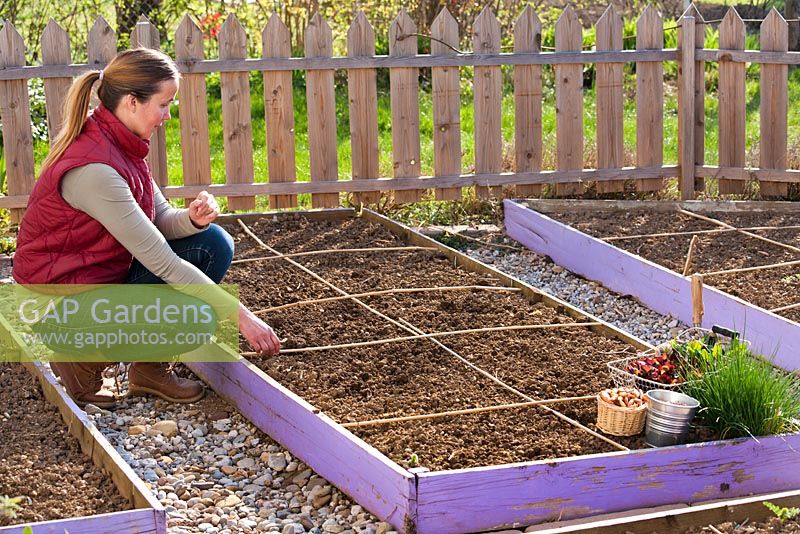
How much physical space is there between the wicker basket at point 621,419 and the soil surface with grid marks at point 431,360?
4 centimetres

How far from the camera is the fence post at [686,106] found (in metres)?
7.65

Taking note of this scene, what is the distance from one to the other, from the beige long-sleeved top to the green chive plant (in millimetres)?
1676

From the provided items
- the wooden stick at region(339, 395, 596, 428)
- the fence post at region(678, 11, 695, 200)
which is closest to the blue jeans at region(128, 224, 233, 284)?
the wooden stick at region(339, 395, 596, 428)

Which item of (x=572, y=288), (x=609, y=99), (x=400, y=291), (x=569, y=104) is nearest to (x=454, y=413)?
(x=400, y=291)

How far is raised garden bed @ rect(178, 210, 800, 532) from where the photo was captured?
340 cm

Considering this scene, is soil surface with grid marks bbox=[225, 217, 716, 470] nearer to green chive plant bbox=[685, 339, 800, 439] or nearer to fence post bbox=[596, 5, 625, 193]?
green chive plant bbox=[685, 339, 800, 439]

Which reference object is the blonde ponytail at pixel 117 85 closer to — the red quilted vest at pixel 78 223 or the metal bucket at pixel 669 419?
the red quilted vest at pixel 78 223

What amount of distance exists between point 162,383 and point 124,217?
837 millimetres

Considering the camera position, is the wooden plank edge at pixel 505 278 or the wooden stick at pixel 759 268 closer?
the wooden plank edge at pixel 505 278

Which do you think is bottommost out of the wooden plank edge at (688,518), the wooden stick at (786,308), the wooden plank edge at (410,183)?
the wooden plank edge at (688,518)

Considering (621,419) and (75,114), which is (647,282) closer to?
(621,419)

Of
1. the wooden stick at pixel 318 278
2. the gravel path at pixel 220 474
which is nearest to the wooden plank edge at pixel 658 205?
the wooden stick at pixel 318 278

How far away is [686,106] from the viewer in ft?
25.5

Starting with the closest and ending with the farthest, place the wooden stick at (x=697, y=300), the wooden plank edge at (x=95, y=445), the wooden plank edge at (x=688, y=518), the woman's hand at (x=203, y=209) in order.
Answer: the wooden plank edge at (x=688, y=518), the wooden plank edge at (x=95, y=445), the wooden stick at (x=697, y=300), the woman's hand at (x=203, y=209)
